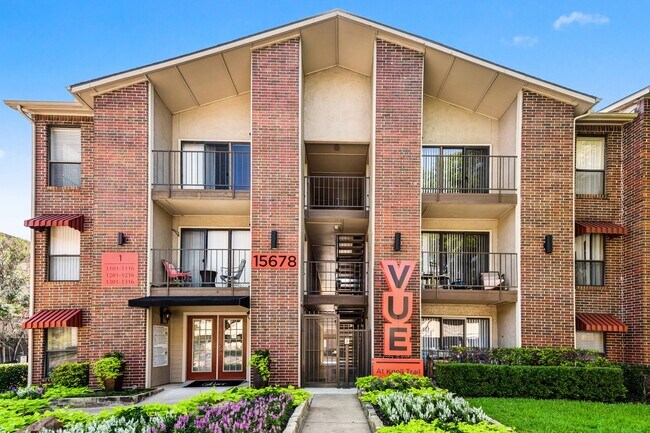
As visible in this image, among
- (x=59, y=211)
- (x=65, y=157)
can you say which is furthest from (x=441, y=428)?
(x=65, y=157)

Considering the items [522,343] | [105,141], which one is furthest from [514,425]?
[105,141]

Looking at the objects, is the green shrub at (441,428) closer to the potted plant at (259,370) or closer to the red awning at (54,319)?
the potted plant at (259,370)

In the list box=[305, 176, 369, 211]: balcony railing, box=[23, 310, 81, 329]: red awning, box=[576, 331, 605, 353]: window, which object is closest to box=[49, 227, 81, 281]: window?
box=[23, 310, 81, 329]: red awning

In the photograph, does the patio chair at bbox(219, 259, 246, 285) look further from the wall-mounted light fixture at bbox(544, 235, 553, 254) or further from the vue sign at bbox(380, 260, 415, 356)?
the wall-mounted light fixture at bbox(544, 235, 553, 254)

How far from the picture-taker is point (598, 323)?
45.3ft

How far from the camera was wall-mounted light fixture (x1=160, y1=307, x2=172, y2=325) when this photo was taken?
45.5 ft

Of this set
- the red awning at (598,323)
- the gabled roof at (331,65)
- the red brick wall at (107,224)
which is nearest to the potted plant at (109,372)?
the red brick wall at (107,224)

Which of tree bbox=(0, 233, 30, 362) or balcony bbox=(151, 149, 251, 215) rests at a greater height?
balcony bbox=(151, 149, 251, 215)

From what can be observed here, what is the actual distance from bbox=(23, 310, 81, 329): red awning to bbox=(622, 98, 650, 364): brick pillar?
16.3 meters

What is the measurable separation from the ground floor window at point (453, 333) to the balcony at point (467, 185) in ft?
11.5

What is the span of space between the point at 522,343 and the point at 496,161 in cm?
569

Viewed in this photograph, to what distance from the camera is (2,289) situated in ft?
76.2

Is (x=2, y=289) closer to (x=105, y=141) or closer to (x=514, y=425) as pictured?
(x=105, y=141)

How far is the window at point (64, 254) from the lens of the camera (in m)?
14.3
